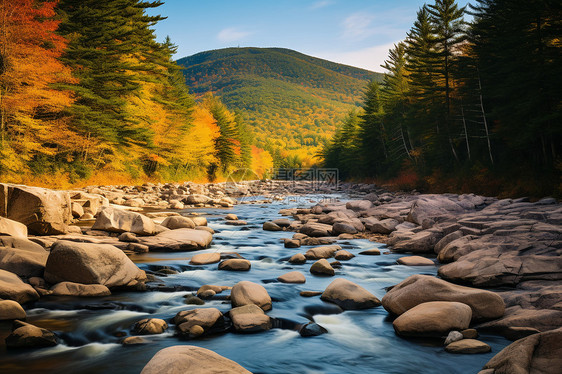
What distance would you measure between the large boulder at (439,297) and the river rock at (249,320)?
1881mm

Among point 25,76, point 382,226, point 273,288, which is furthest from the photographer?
point 25,76

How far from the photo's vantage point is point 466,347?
155 inches

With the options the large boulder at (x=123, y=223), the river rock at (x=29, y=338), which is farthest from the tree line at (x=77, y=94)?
the river rock at (x=29, y=338)

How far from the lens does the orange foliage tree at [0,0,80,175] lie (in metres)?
16.5

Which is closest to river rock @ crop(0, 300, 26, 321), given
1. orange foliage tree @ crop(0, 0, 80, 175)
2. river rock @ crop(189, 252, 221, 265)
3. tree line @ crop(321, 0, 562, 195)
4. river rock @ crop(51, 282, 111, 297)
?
river rock @ crop(51, 282, 111, 297)

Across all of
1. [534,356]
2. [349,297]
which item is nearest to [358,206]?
[349,297]

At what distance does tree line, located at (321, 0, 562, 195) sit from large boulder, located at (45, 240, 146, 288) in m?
16.6

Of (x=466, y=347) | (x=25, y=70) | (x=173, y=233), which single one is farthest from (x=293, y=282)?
(x=25, y=70)

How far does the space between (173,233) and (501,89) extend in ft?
61.5

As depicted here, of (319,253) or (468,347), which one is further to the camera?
(319,253)

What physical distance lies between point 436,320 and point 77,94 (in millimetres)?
23561

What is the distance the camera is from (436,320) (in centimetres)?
428

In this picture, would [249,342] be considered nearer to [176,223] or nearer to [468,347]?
[468,347]

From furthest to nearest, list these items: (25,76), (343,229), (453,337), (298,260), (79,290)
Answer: (25,76) → (343,229) → (298,260) → (79,290) → (453,337)
